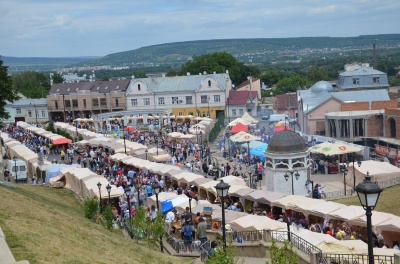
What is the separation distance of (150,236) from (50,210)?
3.53 meters

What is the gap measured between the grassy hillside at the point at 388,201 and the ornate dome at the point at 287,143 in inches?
129

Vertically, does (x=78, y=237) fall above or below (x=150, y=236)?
above

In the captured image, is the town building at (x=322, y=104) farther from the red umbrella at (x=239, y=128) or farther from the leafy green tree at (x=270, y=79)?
the leafy green tree at (x=270, y=79)

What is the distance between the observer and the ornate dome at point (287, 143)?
30.9 metres

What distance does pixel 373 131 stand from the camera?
53.9 metres

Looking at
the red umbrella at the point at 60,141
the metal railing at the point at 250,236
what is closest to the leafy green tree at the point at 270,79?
the red umbrella at the point at 60,141

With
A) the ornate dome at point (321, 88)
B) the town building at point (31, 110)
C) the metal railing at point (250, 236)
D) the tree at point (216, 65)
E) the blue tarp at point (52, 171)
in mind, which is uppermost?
the tree at point (216, 65)

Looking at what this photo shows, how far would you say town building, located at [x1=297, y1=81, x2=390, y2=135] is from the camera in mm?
57750

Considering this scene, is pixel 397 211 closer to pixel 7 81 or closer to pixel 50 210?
pixel 50 210

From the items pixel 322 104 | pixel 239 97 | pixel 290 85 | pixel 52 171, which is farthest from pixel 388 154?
pixel 290 85

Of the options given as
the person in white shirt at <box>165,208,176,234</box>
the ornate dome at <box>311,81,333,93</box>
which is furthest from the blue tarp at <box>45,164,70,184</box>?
the ornate dome at <box>311,81,333,93</box>

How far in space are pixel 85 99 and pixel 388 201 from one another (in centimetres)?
7035

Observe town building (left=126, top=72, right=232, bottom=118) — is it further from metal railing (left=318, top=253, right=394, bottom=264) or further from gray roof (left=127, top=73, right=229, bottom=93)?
metal railing (left=318, top=253, right=394, bottom=264)

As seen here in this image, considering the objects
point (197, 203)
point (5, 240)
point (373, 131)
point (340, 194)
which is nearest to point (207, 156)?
point (373, 131)
